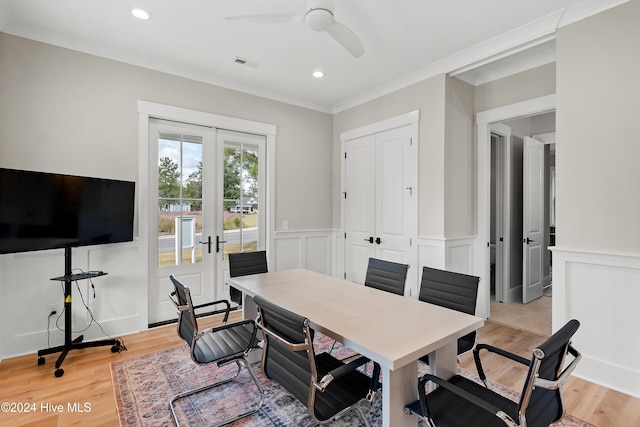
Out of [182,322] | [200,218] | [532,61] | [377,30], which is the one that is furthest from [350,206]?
[182,322]

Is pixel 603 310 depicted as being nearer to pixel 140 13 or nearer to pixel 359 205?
pixel 359 205

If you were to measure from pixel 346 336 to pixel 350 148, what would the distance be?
11.8 ft

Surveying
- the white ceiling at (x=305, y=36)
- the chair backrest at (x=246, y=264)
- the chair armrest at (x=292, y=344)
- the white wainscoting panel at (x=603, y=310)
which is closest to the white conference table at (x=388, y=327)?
the chair armrest at (x=292, y=344)

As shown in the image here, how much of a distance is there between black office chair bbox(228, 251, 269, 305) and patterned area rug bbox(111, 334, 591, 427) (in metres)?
0.72

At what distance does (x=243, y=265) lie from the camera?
318cm

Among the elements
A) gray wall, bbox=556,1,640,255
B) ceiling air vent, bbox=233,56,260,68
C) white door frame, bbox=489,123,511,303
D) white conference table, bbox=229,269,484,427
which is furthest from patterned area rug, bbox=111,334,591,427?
ceiling air vent, bbox=233,56,260,68

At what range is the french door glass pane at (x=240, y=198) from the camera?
4.11 meters

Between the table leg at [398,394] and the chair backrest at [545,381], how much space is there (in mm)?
465

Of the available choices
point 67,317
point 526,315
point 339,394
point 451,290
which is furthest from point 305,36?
point 526,315

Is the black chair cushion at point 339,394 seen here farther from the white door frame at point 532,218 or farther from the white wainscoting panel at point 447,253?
the white door frame at point 532,218

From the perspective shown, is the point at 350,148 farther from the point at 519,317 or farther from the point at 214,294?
the point at 519,317

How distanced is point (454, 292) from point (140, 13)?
333 centimetres

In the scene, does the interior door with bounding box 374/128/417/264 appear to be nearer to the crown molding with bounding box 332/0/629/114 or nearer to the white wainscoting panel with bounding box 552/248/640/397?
the crown molding with bounding box 332/0/629/114

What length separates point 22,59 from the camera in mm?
2824
